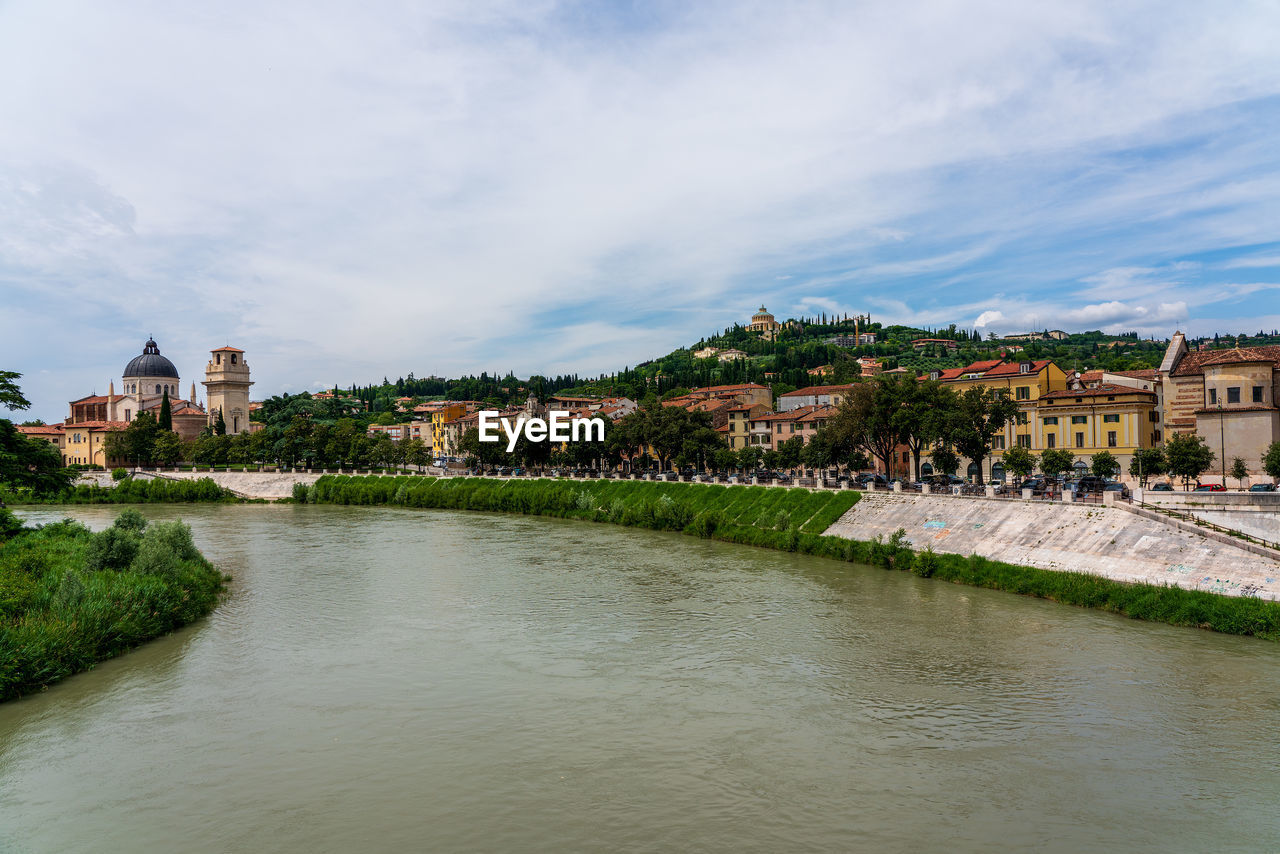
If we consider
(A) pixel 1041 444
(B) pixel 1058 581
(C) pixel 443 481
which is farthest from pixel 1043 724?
(C) pixel 443 481

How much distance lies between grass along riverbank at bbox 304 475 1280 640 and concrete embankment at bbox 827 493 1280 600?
868mm

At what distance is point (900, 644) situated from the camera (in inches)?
944

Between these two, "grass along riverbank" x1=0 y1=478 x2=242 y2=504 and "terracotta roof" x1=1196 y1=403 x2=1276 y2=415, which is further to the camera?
"grass along riverbank" x1=0 y1=478 x2=242 y2=504

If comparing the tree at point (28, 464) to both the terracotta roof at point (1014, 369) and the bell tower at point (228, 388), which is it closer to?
the terracotta roof at point (1014, 369)

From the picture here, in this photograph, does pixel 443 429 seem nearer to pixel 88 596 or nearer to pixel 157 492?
pixel 157 492

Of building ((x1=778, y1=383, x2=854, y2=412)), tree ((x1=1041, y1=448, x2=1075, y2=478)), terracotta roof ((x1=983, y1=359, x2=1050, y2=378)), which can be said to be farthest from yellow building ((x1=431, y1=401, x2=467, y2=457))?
tree ((x1=1041, y1=448, x2=1075, y2=478))

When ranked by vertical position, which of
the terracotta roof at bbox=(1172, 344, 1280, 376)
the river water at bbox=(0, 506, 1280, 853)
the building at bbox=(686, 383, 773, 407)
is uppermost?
the building at bbox=(686, 383, 773, 407)

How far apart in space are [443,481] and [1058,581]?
57.3 meters

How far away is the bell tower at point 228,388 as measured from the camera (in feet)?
398

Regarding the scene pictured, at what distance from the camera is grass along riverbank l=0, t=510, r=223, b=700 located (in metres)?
20.1

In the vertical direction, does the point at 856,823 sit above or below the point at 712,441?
below

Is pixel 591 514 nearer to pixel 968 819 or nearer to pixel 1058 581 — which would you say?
pixel 1058 581

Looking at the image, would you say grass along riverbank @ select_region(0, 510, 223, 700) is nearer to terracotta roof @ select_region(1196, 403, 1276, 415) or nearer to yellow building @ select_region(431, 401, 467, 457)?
terracotta roof @ select_region(1196, 403, 1276, 415)

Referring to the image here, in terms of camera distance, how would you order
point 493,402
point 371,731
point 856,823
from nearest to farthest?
point 856,823 < point 371,731 < point 493,402
